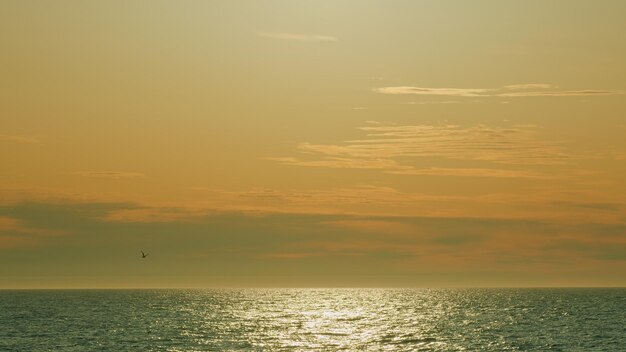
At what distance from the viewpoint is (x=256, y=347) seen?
337 feet

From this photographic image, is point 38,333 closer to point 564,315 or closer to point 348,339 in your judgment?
point 348,339

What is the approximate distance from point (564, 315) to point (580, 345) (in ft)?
225

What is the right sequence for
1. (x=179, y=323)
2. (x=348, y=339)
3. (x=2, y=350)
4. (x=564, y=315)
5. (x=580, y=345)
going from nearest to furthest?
(x=2, y=350), (x=580, y=345), (x=348, y=339), (x=179, y=323), (x=564, y=315)

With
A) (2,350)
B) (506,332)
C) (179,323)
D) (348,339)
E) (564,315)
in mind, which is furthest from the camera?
(564,315)

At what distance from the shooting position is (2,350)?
98.6 m

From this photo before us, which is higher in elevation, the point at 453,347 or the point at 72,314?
the point at 72,314

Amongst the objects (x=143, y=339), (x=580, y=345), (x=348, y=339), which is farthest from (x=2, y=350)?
(x=580, y=345)

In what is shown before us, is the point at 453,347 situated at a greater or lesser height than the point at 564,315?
lesser

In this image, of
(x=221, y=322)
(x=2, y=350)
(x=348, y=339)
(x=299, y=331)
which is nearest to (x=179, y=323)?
(x=221, y=322)

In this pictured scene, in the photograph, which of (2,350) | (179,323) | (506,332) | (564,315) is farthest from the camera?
(564,315)

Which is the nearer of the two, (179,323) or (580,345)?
(580,345)

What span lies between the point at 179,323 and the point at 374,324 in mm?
32685

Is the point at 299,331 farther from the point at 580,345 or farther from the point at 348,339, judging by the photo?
the point at 580,345

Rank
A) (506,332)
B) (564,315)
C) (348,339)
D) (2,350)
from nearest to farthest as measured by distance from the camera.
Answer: (2,350) → (348,339) → (506,332) → (564,315)
